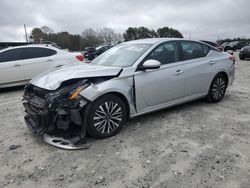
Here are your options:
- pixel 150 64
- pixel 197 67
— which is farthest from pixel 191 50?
pixel 150 64

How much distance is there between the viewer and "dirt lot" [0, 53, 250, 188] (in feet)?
8.93

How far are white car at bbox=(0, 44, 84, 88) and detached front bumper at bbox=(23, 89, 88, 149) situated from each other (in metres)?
4.53

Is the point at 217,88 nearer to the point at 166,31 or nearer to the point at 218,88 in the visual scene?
the point at 218,88

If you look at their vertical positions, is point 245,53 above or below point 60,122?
above

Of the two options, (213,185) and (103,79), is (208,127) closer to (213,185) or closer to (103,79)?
(213,185)

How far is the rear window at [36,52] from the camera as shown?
25.9 feet

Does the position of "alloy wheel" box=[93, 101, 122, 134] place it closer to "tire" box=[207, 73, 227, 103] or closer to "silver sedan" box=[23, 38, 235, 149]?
"silver sedan" box=[23, 38, 235, 149]

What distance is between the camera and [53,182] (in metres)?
2.73

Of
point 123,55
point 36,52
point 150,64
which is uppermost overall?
point 36,52

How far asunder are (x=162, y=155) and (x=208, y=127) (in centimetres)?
130

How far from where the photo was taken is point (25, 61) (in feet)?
25.6

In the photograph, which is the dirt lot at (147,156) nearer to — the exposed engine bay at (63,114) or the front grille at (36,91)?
the exposed engine bay at (63,114)

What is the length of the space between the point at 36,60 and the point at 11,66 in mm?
782

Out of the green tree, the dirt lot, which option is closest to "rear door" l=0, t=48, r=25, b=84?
the dirt lot
